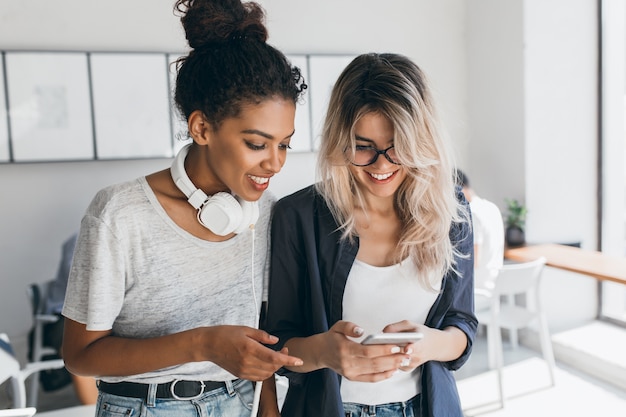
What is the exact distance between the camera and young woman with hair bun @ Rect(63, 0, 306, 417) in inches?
41.2

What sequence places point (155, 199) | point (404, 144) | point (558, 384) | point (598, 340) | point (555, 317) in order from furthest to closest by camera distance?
1. point (555, 317)
2. point (598, 340)
3. point (558, 384)
4. point (404, 144)
5. point (155, 199)

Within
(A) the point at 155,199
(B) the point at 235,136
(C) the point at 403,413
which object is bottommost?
(C) the point at 403,413

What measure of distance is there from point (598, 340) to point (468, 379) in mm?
990

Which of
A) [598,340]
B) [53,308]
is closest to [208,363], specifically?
[53,308]

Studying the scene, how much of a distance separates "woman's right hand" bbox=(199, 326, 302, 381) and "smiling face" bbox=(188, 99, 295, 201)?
0.26 meters

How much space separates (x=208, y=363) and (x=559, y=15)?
394cm

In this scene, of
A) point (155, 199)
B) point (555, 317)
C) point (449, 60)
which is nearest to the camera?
point (155, 199)

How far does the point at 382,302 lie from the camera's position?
1300 mm

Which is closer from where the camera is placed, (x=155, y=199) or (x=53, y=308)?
(x=155, y=199)

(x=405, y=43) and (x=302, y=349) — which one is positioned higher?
(x=405, y=43)

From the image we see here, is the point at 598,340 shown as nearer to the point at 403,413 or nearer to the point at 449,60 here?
the point at 449,60

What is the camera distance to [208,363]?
116cm

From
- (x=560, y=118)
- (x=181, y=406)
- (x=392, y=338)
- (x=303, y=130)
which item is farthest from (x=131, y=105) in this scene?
(x=392, y=338)

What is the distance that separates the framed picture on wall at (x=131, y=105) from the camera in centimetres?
388
